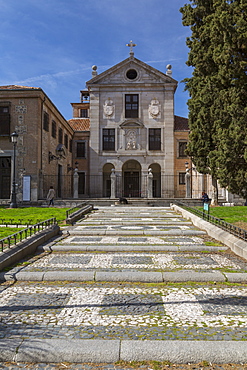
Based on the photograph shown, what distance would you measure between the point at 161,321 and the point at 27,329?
1.56 meters

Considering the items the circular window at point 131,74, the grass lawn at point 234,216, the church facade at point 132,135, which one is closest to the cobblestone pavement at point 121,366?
the grass lawn at point 234,216

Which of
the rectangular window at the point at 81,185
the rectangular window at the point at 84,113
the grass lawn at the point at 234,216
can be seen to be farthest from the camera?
the rectangular window at the point at 84,113

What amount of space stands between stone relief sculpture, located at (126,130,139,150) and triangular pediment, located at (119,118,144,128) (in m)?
0.60

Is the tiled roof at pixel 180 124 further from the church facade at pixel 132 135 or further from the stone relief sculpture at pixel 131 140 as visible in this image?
the stone relief sculpture at pixel 131 140

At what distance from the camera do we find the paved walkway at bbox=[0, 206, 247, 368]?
3049 mm

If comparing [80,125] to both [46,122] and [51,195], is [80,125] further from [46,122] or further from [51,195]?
[51,195]

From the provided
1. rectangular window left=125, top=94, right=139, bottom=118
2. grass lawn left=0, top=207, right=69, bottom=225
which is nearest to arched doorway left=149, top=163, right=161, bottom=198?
rectangular window left=125, top=94, right=139, bottom=118

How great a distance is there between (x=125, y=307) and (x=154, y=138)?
28.4 metres

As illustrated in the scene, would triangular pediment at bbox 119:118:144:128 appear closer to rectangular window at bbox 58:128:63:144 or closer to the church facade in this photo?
the church facade

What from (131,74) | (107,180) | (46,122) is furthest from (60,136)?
(131,74)

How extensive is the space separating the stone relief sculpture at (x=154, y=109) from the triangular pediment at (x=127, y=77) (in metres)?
2.04

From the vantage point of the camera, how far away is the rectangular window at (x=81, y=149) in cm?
3350

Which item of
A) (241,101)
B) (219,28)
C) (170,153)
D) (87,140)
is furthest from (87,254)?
(87,140)

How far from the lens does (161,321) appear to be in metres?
3.74
